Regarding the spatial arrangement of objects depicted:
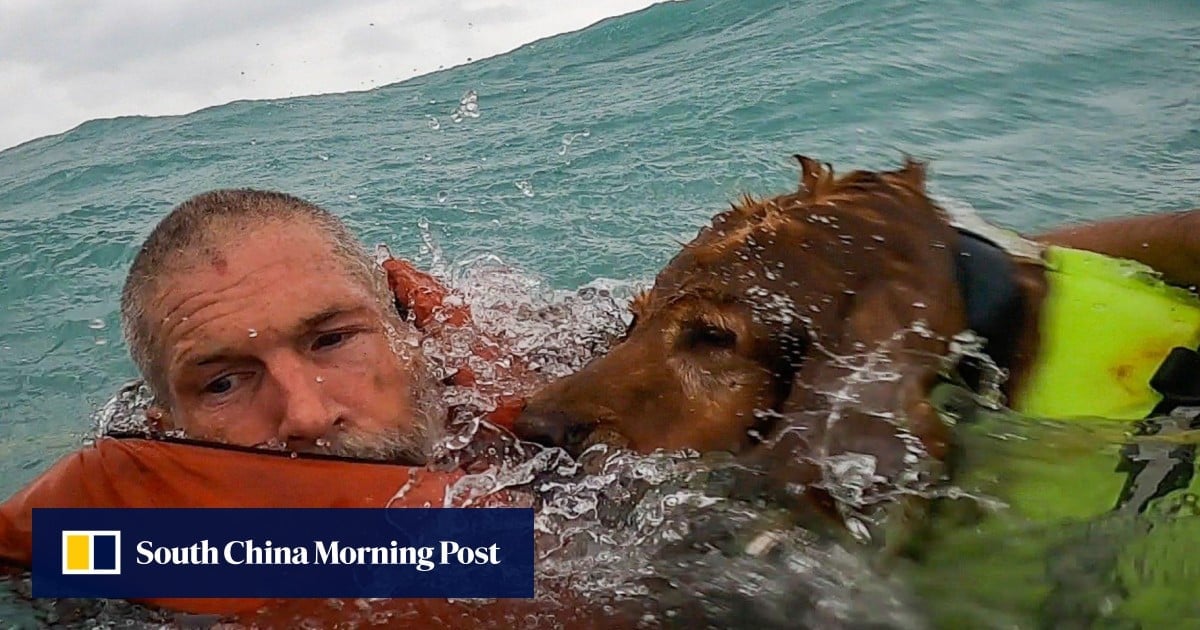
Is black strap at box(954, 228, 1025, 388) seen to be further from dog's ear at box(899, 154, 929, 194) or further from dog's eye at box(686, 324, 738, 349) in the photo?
dog's eye at box(686, 324, 738, 349)

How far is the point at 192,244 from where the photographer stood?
11.4 feet

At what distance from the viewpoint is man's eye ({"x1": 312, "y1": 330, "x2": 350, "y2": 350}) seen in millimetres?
3343

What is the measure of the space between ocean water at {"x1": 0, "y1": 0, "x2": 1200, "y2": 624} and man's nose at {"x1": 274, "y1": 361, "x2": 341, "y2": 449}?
351 centimetres

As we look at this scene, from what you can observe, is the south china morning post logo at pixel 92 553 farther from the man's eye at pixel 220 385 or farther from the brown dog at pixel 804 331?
the brown dog at pixel 804 331

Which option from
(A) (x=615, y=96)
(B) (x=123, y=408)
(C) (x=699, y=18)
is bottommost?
(B) (x=123, y=408)

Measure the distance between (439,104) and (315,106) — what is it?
8.08 feet

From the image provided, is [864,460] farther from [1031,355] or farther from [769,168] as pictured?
[769,168]

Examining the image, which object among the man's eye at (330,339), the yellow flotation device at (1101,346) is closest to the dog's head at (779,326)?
the yellow flotation device at (1101,346)

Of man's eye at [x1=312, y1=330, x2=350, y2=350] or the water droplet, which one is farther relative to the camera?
the water droplet

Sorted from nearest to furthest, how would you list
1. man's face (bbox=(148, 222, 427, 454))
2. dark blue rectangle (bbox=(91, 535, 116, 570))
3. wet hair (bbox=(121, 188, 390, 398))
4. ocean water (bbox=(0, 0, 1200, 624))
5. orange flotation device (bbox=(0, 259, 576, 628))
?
1. orange flotation device (bbox=(0, 259, 576, 628))
2. dark blue rectangle (bbox=(91, 535, 116, 570))
3. man's face (bbox=(148, 222, 427, 454))
4. wet hair (bbox=(121, 188, 390, 398))
5. ocean water (bbox=(0, 0, 1200, 624))

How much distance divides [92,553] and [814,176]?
212cm

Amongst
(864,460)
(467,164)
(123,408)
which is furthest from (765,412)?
(467,164)

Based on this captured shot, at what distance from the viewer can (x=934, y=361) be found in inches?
96.4

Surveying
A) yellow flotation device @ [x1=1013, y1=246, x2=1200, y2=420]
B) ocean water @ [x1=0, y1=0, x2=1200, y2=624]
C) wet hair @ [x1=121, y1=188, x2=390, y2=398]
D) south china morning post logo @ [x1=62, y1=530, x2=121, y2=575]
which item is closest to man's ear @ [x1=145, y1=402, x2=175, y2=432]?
wet hair @ [x1=121, y1=188, x2=390, y2=398]
